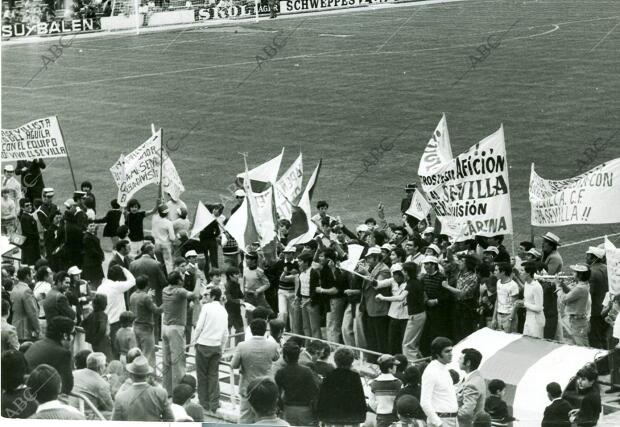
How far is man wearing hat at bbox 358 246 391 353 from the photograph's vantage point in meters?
14.9

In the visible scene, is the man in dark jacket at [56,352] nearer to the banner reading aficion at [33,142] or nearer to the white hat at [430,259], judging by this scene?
the white hat at [430,259]

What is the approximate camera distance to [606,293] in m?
14.5

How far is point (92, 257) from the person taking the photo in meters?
17.4

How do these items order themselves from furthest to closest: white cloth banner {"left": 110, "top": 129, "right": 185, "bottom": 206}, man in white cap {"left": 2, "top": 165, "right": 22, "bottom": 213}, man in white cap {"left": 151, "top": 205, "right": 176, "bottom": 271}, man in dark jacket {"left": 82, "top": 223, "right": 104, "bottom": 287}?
man in white cap {"left": 2, "top": 165, "right": 22, "bottom": 213}, white cloth banner {"left": 110, "top": 129, "right": 185, "bottom": 206}, man in white cap {"left": 151, "top": 205, "right": 176, "bottom": 271}, man in dark jacket {"left": 82, "top": 223, "right": 104, "bottom": 287}

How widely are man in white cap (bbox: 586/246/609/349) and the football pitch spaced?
675 cm

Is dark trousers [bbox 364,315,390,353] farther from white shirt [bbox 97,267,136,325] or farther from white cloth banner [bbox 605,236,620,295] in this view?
white shirt [bbox 97,267,136,325]

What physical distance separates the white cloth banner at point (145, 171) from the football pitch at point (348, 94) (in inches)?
214

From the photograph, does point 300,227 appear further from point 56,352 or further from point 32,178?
point 32,178

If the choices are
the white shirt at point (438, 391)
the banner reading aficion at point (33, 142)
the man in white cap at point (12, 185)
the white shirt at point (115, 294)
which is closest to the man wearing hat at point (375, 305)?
the white shirt at point (115, 294)

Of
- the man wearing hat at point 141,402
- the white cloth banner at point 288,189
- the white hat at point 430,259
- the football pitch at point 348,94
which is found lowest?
the man wearing hat at point 141,402

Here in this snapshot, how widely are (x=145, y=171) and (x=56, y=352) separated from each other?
8.55 meters

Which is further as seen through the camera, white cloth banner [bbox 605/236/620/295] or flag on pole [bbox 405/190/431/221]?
flag on pole [bbox 405/190/431/221]

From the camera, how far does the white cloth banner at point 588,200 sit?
620 inches

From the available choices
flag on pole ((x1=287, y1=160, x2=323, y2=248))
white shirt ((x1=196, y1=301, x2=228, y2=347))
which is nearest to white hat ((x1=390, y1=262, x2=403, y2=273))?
flag on pole ((x1=287, y1=160, x2=323, y2=248))
